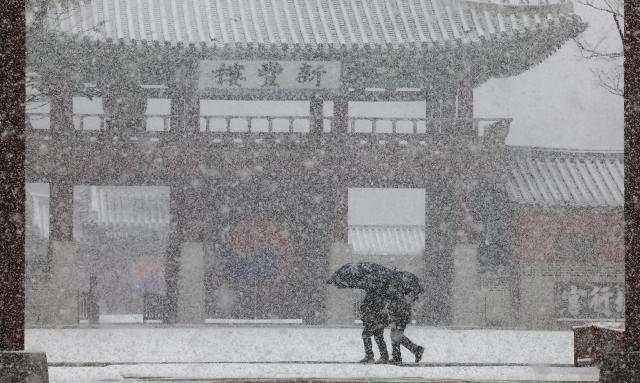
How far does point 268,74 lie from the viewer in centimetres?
2373

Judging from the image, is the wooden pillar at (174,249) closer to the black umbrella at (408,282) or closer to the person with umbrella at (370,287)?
the person with umbrella at (370,287)

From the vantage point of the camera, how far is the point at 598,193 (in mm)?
25719

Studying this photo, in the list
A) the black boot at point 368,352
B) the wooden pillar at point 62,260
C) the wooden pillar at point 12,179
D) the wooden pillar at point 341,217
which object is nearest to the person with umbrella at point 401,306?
the black boot at point 368,352

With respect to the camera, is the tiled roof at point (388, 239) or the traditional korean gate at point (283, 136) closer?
the traditional korean gate at point (283, 136)

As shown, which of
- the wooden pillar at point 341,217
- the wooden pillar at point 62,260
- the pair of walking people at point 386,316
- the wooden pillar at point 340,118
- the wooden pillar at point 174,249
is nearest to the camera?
the pair of walking people at point 386,316

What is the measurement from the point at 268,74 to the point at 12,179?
16341mm

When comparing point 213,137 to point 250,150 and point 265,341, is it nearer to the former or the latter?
point 250,150

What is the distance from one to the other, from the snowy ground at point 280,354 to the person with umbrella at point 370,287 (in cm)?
53

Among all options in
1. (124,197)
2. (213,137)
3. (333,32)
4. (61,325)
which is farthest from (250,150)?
(124,197)

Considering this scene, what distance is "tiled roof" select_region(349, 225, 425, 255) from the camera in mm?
41000

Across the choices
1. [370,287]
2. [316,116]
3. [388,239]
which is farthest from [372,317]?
[388,239]

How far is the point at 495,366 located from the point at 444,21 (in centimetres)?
1326

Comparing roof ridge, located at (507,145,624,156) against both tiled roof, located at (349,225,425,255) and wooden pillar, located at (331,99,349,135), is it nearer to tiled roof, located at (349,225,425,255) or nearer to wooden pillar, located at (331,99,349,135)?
wooden pillar, located at (331,99,349,135)

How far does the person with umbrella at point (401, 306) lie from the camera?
1304 centimetres
